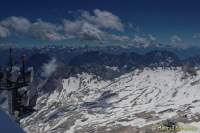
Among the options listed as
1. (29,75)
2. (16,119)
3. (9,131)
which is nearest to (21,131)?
(9,131)

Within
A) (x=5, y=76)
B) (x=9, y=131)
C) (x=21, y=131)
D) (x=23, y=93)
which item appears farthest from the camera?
(x=23, y=93)

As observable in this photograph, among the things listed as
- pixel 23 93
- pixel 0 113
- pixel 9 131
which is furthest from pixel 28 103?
pixel 9 131

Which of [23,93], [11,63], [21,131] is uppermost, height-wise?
[11,63]

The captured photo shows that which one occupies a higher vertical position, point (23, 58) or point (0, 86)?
point (23, 58)

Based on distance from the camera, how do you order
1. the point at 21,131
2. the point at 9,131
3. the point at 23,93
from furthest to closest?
the point at 23,93 < the point at 21,131 < the point at 9,131

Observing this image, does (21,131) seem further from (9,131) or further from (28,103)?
(28,103)

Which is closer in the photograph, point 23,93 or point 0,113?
point 0,113
